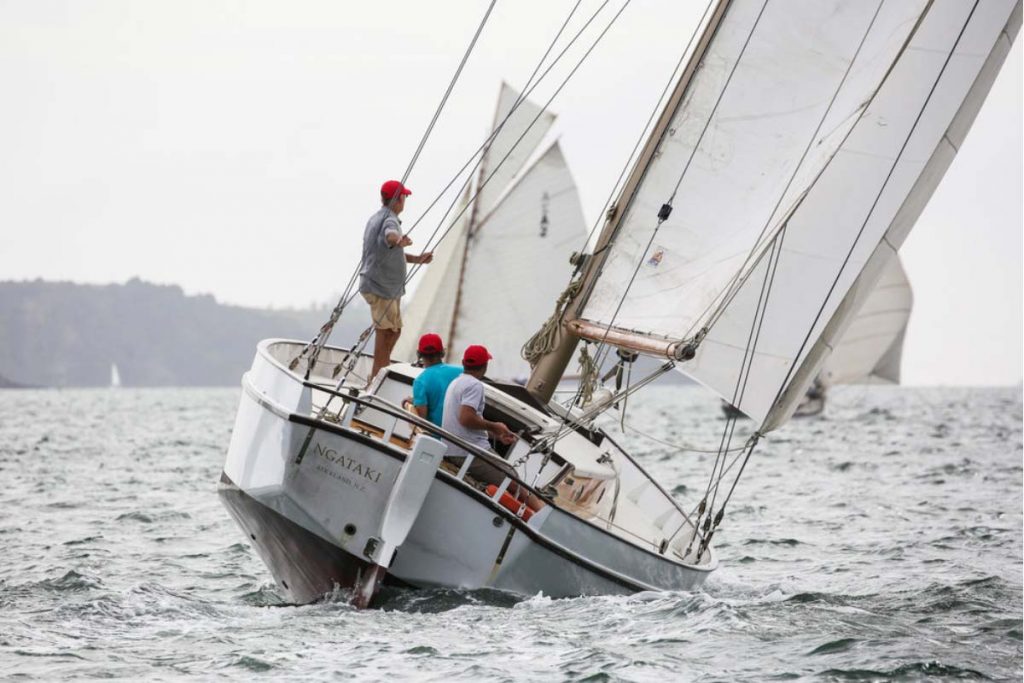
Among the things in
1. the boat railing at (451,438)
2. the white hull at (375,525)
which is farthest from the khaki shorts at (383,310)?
the boat railing at (451,438)

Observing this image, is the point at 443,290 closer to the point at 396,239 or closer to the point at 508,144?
the point at 508,144

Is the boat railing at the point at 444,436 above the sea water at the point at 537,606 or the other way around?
above

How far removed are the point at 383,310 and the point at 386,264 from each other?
0.45 m

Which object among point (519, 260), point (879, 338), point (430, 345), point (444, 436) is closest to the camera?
point (444, 436)

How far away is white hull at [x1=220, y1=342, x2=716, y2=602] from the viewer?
1162 centimetres

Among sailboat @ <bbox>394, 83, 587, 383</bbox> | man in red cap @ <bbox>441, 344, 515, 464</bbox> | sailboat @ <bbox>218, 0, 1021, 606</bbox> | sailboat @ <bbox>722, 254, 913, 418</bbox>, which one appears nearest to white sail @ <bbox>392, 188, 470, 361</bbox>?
sailboat @ <bbox>394, 83, 587, 383</bbox>

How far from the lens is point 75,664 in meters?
9.84

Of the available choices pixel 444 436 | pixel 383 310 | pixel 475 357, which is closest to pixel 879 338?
pixel 383 310

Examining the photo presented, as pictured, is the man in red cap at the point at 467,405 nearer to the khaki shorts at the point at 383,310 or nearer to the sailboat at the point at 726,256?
the sailboat at the point at 726,256

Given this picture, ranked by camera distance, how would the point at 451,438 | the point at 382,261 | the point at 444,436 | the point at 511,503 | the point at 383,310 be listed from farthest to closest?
the point at 383,310
the point at 382,261
the point at 511,503
the point at 444,436
the point at 451,438

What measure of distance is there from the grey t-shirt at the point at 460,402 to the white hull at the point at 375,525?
19.5 inches

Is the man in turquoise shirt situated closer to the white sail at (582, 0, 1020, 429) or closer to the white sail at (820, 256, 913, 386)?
the white sail at (582, 0, 1020, 429)

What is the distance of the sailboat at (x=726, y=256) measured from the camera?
12820 millimetres

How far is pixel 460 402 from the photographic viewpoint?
40.7 feet
